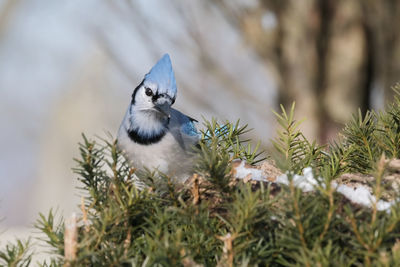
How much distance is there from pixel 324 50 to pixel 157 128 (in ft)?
15.4

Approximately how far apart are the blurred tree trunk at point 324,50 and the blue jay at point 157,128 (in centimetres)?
424

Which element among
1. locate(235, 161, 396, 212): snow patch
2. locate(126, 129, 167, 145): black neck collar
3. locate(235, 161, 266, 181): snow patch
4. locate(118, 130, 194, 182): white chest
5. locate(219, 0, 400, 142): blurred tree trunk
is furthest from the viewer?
locate(219, 0, 400, 142): blurred tree trunk

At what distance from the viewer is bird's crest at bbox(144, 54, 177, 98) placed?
7.69ft

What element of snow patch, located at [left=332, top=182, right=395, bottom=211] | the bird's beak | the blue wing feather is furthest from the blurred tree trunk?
snow patch, located at [left=332, top=182, right=395, bottom=211]

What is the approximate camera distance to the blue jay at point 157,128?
7.61 ft

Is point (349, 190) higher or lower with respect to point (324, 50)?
lower

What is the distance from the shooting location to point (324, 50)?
22.1ft

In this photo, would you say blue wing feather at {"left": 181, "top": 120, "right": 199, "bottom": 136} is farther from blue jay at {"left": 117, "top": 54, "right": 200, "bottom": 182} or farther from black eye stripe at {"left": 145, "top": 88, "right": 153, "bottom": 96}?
black eye stripe at {"left": 145, "top": 88, "right": 153, "bottom": 96}

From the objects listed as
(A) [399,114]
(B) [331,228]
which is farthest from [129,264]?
(A) [399,114]

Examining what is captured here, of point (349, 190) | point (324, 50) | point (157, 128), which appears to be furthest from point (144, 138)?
point (324, 50)

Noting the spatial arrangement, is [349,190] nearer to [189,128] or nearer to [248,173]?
[248,173]

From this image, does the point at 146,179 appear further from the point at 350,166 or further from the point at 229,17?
the point at 229,17

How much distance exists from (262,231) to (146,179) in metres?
0.35

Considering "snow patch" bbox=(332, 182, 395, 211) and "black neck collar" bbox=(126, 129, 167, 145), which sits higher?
"black neck collar" bbox=(126, 129, 167, 145)
